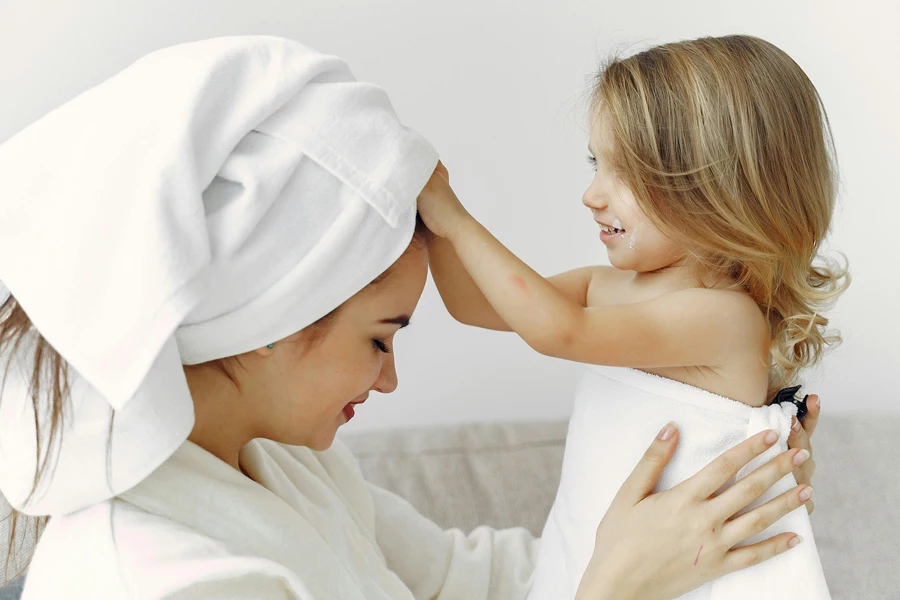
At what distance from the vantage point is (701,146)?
1323 mm

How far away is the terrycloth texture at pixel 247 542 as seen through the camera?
972mm

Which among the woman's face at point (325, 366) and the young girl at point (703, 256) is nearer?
the woman's face at point (325, 366)

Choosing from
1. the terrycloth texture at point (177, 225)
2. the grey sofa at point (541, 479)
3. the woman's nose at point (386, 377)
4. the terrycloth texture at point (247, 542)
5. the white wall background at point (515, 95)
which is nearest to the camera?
the terrycloth texture at point (177, 225)

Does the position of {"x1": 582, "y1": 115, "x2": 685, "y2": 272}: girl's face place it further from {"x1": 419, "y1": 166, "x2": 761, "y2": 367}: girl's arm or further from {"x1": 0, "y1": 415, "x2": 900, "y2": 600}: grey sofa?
{"x1": 0, "y1": 415, "x2": 900, "y2": 600}: grey sofa

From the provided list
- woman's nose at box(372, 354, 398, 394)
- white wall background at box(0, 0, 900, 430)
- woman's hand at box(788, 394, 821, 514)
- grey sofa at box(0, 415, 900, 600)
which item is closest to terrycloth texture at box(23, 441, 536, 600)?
woman's nose at box(372, 354, 398, 394)

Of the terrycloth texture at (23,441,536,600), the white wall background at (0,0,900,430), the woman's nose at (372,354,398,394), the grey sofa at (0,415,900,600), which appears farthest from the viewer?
the white wall background at (0,0,900,430)

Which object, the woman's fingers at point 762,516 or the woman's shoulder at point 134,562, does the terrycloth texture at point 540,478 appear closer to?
the woman's fingers at point 762,516

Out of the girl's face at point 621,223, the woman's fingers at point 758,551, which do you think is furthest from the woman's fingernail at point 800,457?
the girl's face at point 621,223

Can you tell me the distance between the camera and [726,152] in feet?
4.33

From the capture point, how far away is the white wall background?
6.79 feet

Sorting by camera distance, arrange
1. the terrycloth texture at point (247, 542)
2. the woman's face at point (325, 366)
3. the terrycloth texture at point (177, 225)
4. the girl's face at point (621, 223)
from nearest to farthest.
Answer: the terrycloth texture at point (177, 225) < the terrycloth texture at point (247, 542) < the woman's face at point (325, 366) < the girl's face at point (621, 223)

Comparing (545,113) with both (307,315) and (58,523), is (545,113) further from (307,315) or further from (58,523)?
(58,523)

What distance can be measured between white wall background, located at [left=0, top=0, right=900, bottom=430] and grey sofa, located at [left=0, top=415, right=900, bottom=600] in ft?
1.36

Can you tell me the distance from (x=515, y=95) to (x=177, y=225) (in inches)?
64.8
